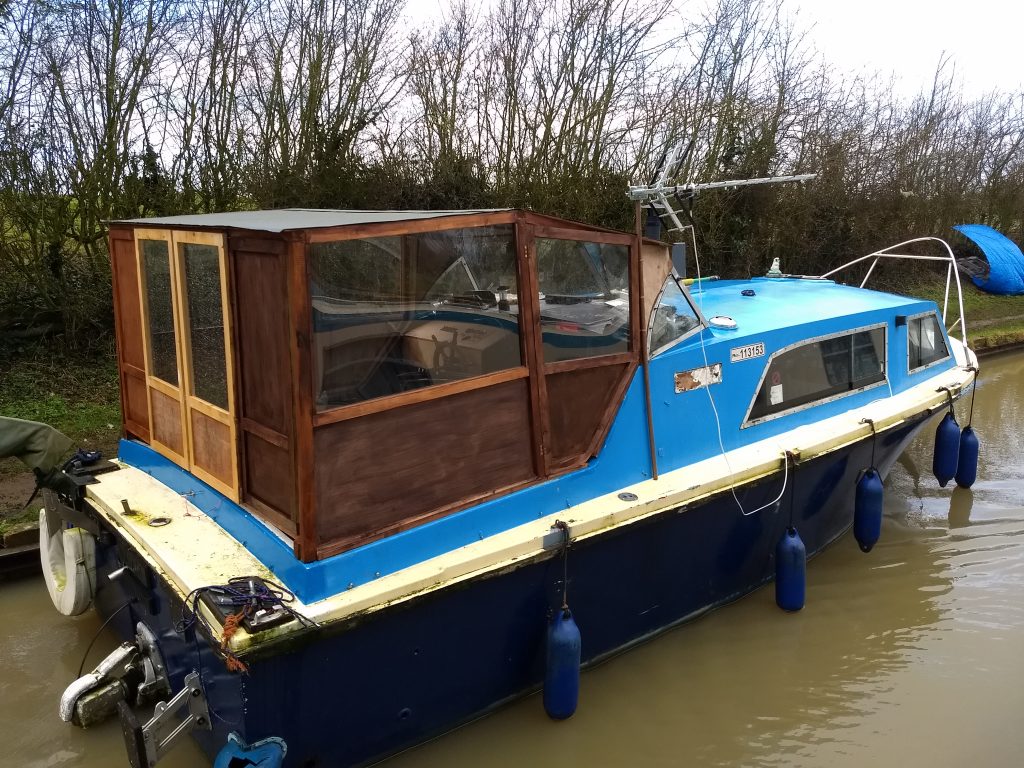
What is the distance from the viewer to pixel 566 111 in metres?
11.0

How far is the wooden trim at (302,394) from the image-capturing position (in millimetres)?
2707

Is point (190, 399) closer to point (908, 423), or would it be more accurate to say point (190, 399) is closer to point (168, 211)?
point (908, 423)

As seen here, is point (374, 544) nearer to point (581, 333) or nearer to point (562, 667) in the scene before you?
point (562, 667)

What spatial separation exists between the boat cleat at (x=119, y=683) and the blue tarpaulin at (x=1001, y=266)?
721 cm

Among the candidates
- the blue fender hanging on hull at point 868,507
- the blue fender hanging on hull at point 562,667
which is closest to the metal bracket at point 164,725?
the blue fender hanging on hull at point 562,667

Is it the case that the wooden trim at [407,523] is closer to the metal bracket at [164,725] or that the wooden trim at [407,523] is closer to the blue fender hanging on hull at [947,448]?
the metal bracket at [164,725]

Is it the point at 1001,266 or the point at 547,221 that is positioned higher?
the point at 547,221

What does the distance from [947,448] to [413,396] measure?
5089 millimetres

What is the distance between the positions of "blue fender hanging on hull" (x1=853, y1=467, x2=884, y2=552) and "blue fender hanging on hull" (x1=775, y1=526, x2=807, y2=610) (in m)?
0.80

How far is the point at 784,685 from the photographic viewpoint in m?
4.22

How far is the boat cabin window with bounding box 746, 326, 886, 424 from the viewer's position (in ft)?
15.5

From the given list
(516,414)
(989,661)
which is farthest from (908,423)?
(516,414)

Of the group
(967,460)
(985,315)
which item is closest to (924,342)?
(967,460)

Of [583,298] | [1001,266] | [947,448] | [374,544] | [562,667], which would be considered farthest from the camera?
[1001,266]
